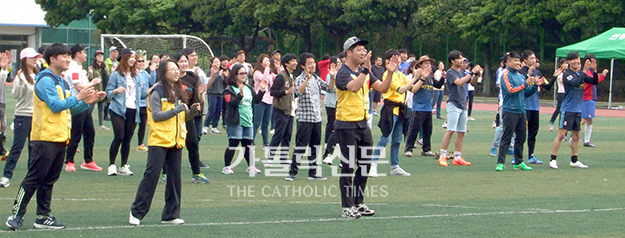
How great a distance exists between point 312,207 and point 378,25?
33560 millimetres

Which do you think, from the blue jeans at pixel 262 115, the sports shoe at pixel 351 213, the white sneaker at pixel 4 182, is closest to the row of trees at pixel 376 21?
the blue jeans at pixel 262 115

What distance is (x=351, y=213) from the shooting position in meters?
7.98

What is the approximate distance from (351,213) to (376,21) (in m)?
32.9

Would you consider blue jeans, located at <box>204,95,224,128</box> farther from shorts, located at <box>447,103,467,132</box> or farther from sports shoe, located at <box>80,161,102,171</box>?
shorts, located at <box>447,103,467,132</box>

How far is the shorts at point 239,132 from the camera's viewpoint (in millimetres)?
10992

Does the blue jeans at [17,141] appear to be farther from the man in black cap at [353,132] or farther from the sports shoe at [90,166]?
the man in black cap at [353,132]

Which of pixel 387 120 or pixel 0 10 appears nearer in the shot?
pixel 387 120

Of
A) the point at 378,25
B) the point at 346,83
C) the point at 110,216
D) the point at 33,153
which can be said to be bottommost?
the point at 110,216

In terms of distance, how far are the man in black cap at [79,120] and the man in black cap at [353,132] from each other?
127 inches

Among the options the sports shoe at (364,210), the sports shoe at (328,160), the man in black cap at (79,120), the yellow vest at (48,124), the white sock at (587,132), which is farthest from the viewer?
the white sock at (587,132)

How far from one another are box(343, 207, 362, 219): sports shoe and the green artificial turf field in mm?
82

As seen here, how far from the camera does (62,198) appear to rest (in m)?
A: 9.05

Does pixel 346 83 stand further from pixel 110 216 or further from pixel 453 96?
pixel 453 96

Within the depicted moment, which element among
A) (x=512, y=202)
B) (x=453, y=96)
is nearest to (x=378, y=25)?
Result: (x=453, y=96)
